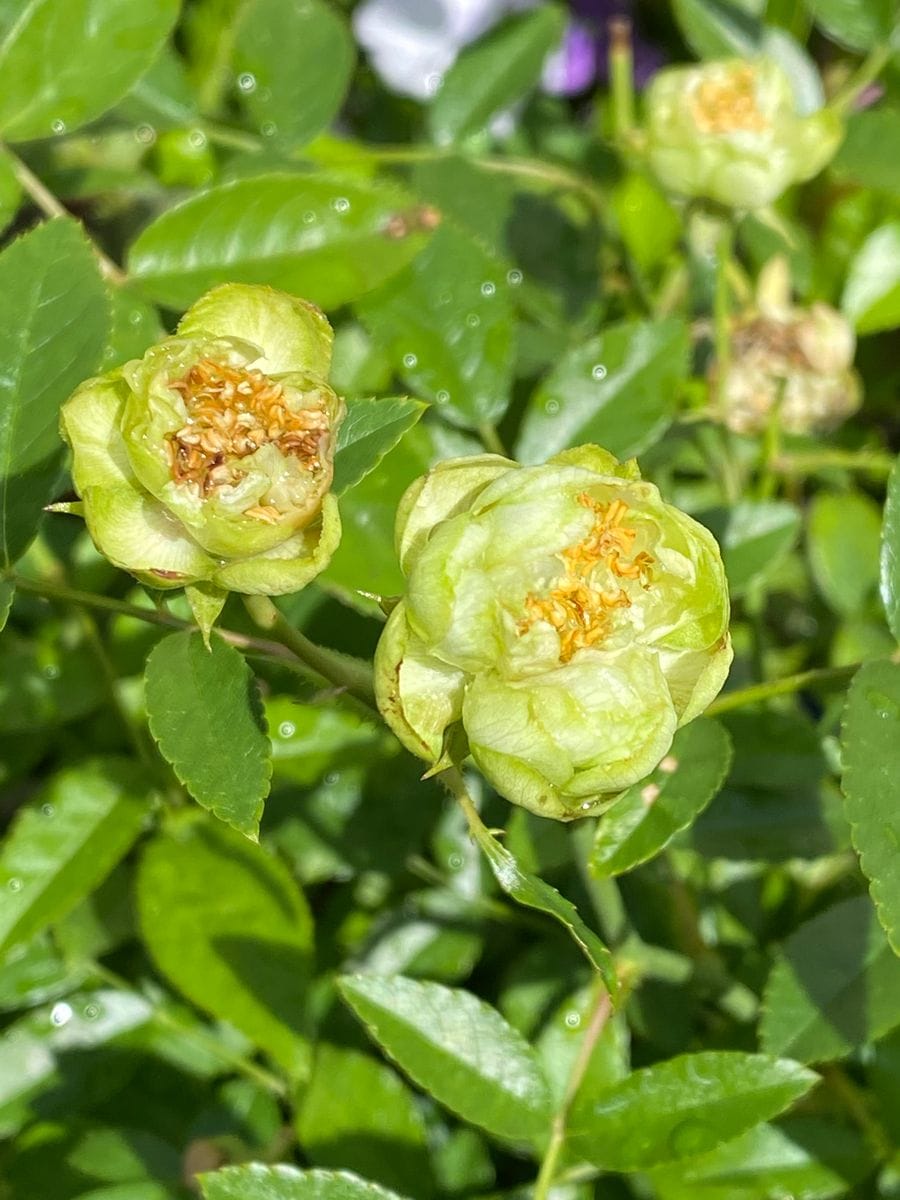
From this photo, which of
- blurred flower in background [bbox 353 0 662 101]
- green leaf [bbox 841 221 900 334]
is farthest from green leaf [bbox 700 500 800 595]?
blurred flower in background [bbox 353 0 662 101]

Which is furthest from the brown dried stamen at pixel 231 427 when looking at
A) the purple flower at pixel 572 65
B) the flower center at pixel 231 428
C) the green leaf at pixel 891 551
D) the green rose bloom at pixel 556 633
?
the purple flower at pixel 572 65

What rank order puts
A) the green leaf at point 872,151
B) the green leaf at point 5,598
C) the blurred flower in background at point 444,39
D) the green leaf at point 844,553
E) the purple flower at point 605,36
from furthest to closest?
the purple flower at point 605,36, the blurred flower in background at point 444,39, the green leaf at point 844,553, the green leaf at point 872,151, the green leaf at point 5,598

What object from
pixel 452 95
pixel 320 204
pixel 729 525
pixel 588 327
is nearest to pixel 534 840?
pixel 729 525

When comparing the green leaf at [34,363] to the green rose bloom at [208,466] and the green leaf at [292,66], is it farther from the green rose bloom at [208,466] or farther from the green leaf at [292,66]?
the green leaf at [292,66]

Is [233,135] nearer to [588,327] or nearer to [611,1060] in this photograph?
[588,327]

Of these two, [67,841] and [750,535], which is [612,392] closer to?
[750,535]

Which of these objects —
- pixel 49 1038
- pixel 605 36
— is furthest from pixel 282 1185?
pixel 605 36

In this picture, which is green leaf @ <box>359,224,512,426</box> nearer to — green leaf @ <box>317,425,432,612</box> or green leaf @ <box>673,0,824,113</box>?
green leaf @ <box>317,425,432,612</box>
